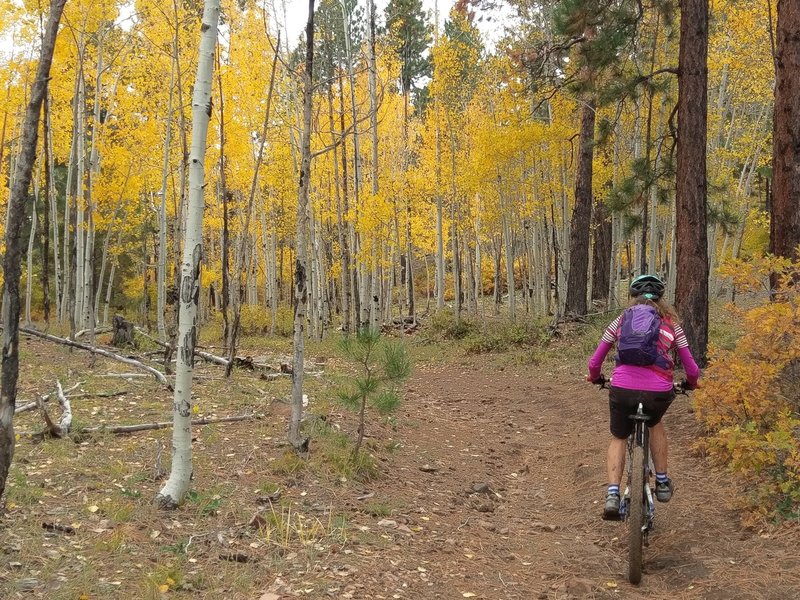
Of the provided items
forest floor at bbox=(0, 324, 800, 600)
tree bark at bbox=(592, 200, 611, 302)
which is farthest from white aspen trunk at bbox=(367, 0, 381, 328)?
forest floor at bbox=(0, 324, 800, 600)

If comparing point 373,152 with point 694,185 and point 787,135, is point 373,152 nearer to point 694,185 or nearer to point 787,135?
point 694,185

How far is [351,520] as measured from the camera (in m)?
4.33

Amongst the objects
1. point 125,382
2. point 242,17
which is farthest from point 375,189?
point 125,382

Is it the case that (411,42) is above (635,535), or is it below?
above

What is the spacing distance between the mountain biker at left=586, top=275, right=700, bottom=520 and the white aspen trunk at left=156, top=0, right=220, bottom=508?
2.85 metres

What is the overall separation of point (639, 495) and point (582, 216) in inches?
443

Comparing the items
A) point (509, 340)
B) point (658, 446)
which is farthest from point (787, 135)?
point (509, 340)

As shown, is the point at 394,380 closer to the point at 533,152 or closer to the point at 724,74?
the point at 533,152

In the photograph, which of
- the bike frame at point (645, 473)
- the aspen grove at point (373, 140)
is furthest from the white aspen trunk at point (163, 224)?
the bike frame at point (645, 473)

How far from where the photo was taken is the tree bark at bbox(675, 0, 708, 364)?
24.8 feet

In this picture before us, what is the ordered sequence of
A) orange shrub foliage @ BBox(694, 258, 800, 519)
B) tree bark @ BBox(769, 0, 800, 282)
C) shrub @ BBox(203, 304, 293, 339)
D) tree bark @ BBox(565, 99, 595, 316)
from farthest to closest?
shrub @ BBox(203, 304, 293, 339)
tree bark @ BBox(565, 99, 595, 316)
tree bark @ BBox(769, 0, 800, 282)
orange shrub foliage @ BBox(694, 258, 800, 519)

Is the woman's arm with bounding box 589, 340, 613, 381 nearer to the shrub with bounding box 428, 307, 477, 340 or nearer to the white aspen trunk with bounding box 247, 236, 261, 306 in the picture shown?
the shrub with bounding box 428, 307, 477, 340

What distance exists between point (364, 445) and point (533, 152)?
1235 centimetres

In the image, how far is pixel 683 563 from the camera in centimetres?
372
